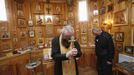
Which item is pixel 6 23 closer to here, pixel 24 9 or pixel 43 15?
pixel 24 9

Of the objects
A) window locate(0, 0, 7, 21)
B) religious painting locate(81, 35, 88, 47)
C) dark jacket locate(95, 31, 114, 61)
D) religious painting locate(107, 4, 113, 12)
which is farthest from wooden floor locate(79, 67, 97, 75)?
window locate(0, 0, 7, 21)

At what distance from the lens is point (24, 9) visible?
496cm

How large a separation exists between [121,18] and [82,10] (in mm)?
1944

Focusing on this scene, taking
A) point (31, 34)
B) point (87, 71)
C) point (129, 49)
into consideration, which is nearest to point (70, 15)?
point (31, 34)

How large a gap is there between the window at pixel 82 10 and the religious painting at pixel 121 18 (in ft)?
4.92

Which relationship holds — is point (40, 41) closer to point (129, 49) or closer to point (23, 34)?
point (23, 34)

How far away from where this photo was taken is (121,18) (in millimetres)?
3844

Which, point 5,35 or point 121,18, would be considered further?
point 5,35

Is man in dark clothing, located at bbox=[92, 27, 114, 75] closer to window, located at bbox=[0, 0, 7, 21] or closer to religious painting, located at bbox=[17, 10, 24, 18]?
religious painting, located at bbox=[17, 10, 24, 18]

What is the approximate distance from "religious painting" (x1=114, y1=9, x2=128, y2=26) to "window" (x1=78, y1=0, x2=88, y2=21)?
4.92ft

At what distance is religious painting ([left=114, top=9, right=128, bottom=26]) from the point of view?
12.0ft

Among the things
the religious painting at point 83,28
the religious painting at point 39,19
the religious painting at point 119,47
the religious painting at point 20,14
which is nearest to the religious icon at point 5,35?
the religious painting at point 20,14

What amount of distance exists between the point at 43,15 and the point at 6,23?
1380 mm

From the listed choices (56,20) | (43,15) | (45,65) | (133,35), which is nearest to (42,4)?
(43,15)
